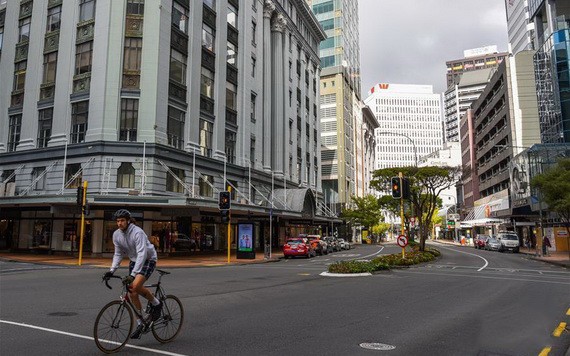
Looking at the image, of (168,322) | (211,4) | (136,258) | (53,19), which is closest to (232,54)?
(211,4)

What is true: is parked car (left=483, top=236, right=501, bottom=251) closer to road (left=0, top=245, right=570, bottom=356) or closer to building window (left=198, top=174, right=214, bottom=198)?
building window (left=198, top=174, right=214, bottom=198)

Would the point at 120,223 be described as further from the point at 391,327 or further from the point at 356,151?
the point at 356,151

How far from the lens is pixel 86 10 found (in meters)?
31.9

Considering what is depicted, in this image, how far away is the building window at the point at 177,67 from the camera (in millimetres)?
32281

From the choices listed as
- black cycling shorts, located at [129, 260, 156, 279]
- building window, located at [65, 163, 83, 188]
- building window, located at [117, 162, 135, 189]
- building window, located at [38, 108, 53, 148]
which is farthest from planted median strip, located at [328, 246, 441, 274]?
building window, located at [38, 108, 53, 148]

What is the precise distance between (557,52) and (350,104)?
129 feet

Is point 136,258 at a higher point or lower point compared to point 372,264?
higher

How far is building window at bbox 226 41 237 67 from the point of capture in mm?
40062

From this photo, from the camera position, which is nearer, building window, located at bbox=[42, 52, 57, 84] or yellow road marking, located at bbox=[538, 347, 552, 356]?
yellow road marking, located at bbox=[538, 347, 552, 356]

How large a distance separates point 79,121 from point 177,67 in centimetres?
769

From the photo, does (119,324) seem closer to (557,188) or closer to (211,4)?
(557,188)

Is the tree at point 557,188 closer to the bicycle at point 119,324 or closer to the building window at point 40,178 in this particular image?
the bicycle at point 119,324

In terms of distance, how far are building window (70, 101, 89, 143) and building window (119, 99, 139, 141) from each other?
8.46ft

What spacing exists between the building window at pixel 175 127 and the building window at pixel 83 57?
6.18 m
